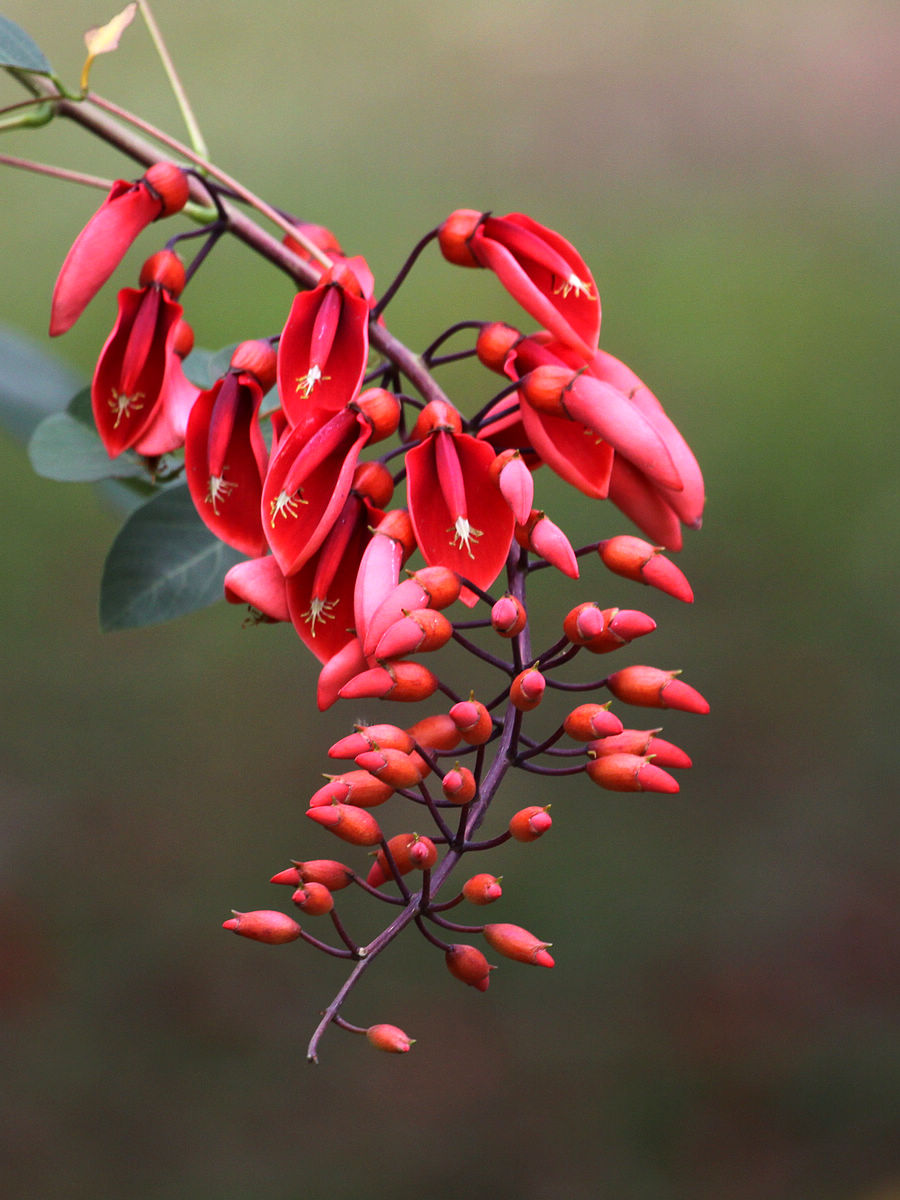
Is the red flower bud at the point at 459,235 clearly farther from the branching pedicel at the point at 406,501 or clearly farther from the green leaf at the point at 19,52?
the green leaf at the point at 19,52

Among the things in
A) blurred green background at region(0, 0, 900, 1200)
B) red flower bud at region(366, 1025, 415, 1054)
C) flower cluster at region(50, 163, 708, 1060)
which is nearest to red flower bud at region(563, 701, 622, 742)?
flower cluster at region(50, 163, 708, 1060)

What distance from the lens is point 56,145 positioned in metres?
2.55

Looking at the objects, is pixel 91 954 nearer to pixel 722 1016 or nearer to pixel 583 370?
pixel 722 1016

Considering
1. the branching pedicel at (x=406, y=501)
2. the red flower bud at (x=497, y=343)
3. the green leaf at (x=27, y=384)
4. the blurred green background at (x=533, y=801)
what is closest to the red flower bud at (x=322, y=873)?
the branching pedicel at (x=406, y=501)

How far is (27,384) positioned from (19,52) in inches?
11.8

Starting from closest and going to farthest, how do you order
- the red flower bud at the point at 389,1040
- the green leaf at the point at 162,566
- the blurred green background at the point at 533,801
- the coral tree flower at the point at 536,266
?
the red flower bud at the point at 389,1040 < the coral tree flower at the point at 536,266 < the green leaf at the point at 162,566 < the blurred green background at the point at 533,801

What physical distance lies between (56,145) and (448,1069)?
1985 mm

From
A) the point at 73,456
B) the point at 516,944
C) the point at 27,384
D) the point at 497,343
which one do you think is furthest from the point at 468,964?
the point at 27,384

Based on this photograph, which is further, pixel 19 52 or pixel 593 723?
pixel 19 52

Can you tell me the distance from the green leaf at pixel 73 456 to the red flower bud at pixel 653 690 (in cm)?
30

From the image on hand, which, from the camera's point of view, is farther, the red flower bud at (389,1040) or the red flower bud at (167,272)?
the red flower bud at (167,272)

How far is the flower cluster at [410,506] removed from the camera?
364 millimetres

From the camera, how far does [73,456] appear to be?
0.61 metres

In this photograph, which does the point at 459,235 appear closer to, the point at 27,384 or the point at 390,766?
the point at 390,766
